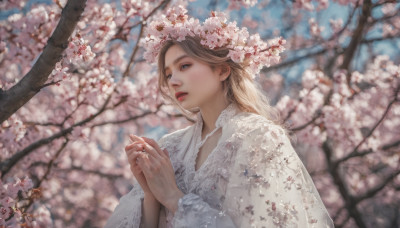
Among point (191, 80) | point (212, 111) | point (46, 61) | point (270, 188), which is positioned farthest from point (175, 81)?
point (270, 188)

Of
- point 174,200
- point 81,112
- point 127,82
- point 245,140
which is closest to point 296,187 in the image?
point 245,140

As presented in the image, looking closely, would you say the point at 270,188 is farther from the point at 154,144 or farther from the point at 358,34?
the point at 358,34

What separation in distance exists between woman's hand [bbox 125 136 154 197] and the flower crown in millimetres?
570

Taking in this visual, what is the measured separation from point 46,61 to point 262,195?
108 cm

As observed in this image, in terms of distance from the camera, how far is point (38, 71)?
1514 millimetres

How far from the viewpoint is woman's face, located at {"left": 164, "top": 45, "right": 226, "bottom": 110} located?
170 cm

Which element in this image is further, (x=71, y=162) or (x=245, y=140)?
(x=71, y=162)

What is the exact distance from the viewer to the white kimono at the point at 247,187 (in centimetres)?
133

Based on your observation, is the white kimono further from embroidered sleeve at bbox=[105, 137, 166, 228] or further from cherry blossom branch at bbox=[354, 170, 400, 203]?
cherry blossom branch at bbox=[354, 170, 400, 203]

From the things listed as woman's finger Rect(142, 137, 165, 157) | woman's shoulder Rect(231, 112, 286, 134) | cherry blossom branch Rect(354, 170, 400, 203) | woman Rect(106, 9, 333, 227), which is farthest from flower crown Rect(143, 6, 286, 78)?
cherry blossom branch Rect(354, 170, 400, 203)

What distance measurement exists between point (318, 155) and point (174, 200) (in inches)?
275

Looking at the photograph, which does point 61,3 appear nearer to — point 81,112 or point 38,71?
point 38,71

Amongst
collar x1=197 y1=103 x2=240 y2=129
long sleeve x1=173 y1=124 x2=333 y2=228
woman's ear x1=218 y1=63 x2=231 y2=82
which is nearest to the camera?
long sleeve x1=173 y1=124 x2=333 y2=228

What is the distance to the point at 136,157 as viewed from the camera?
5.18 feet
